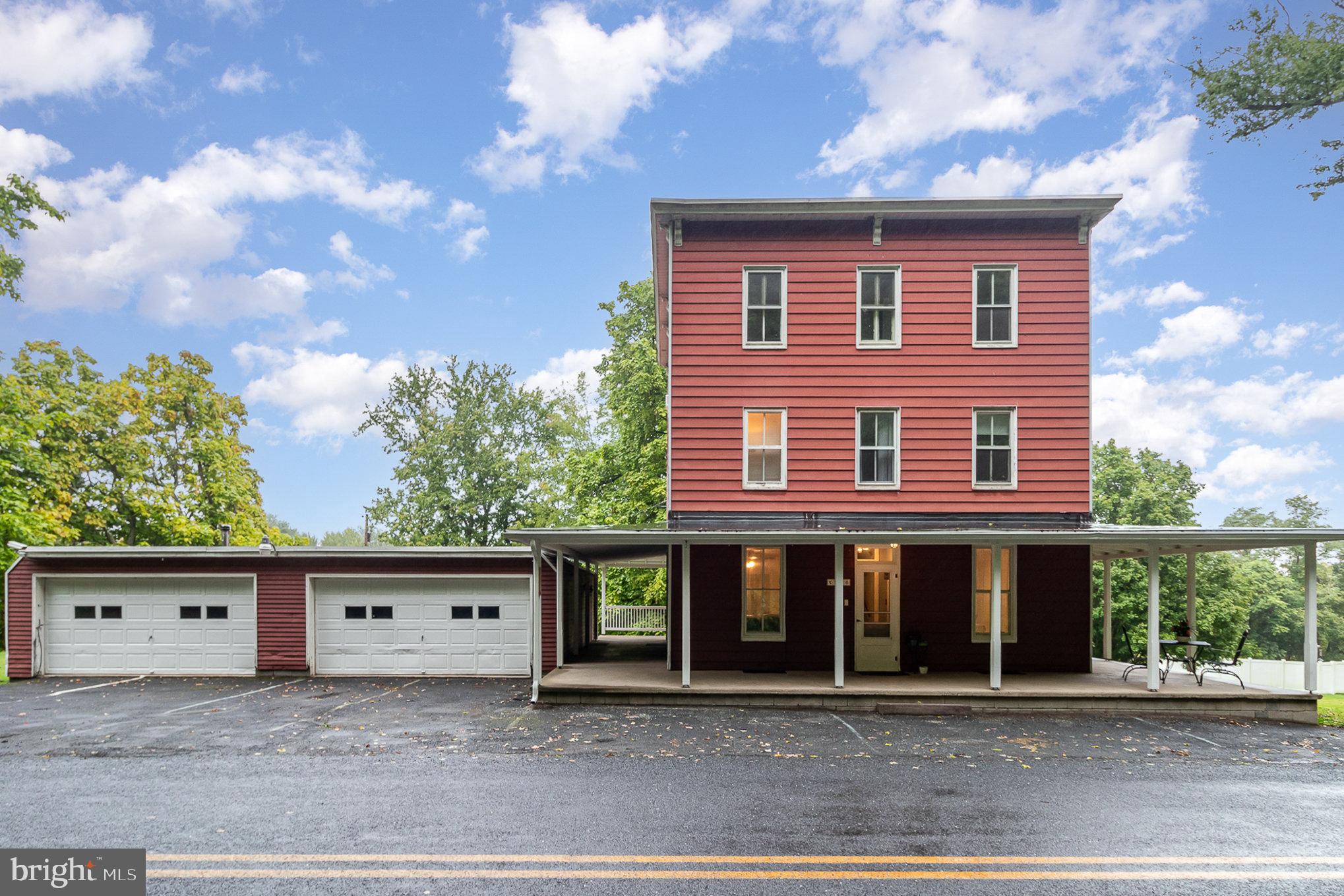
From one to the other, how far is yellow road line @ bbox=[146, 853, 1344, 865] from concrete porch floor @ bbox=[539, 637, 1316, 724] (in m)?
5.84

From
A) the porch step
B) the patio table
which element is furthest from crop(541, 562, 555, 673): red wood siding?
the patio table

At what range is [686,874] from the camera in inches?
187

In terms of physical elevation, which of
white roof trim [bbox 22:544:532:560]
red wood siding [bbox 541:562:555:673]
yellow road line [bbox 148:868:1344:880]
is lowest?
red wood siding [bbox 541:562:555:673]

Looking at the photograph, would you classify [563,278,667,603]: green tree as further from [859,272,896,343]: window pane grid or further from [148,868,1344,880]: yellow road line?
[148,868,1344,880]: yellow road line

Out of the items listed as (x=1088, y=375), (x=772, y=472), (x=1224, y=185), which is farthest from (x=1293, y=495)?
(x=772, y=472)

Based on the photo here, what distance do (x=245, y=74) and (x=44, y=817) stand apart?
50.4 metres

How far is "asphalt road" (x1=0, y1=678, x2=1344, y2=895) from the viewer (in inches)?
190

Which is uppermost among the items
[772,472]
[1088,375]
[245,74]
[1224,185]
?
[245,74]

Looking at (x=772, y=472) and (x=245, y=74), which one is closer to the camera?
(x=772, y=472)

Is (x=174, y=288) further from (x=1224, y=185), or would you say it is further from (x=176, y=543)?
(x=1224, y=185)

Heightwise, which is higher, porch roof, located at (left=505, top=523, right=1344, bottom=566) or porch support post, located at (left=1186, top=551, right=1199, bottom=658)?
porch roof, located at (left=505, top=523, right=1344, bottom=566)

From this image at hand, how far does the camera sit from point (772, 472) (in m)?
13.4

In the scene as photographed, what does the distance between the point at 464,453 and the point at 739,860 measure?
27038 mm

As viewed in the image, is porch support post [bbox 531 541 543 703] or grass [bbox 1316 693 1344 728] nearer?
Result: grass [bbox 1316 693 1344 728]
